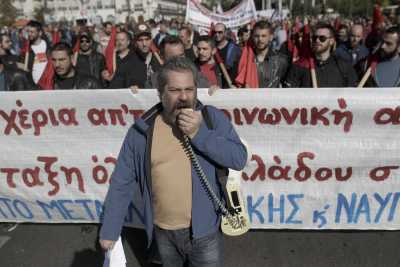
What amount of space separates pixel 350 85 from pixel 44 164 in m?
2.95

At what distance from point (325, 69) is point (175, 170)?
102 inches

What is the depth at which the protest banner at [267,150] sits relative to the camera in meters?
3.19

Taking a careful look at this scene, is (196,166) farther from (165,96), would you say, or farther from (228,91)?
(228,91)

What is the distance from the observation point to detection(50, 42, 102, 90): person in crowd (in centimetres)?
394

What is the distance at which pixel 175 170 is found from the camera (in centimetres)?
199

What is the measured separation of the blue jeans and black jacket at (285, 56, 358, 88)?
2.34 meters

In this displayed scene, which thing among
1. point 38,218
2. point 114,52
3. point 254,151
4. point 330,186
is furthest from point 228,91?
point 114,52

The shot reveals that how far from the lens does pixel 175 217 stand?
6.82ft

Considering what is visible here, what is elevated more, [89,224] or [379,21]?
[379,21]

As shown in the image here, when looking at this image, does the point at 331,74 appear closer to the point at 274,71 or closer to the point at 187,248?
the point at 274,71

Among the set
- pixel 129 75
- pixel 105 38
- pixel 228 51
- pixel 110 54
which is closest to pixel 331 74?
pixel 129 75

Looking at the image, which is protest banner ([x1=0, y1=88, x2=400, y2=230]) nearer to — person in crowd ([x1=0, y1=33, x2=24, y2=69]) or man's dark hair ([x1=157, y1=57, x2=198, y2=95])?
man's dark hair ([x1=157, y1=57, x2=198, y2=95])

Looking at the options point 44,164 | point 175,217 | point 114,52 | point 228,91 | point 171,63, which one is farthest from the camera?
point 114,52

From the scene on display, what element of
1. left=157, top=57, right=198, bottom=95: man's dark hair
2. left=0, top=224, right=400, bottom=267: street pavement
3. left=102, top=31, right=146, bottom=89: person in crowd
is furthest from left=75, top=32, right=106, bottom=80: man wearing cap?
left=157, top=57, right=198, bottom=95: man's dark hair
